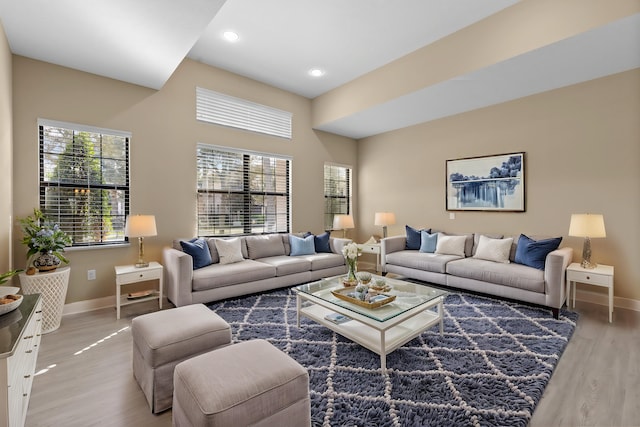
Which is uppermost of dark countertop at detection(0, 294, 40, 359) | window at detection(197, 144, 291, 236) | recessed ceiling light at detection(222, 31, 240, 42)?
recessed ceiling light at detection(222, 31, 240, 42)

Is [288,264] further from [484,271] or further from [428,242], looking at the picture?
[484,271]

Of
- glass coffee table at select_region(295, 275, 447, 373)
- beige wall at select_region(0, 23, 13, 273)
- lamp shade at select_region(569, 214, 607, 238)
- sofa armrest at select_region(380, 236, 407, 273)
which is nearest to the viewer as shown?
glass coffee table at select_region(295, 275, 447, 373)

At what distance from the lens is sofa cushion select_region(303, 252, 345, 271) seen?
434 cm

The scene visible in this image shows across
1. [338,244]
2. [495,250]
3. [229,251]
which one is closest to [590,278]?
[495,250]

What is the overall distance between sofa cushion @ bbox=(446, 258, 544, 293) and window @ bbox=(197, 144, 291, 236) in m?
2.85

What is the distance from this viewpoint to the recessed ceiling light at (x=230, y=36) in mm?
3420

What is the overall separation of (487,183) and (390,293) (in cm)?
283

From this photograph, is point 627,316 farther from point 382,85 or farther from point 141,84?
point 141,84

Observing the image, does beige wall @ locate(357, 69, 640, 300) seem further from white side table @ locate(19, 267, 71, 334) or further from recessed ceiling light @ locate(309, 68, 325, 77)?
white side table @ locate(19, 267, 71, 334)

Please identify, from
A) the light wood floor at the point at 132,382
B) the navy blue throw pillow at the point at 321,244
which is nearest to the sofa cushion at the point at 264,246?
the navy blue throw pillow at the point at 321,244

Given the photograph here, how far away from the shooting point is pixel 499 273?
3467mm

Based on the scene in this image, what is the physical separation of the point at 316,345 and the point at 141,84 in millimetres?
3776

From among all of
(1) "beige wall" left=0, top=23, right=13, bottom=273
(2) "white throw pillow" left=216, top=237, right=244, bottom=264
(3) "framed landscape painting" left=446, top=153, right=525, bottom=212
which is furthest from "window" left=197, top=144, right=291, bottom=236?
(3) "framed landscape painting" left=446, top=153, right=525, bottom=212

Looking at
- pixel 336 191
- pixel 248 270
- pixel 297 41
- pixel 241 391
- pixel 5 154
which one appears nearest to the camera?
pixel 241 391
